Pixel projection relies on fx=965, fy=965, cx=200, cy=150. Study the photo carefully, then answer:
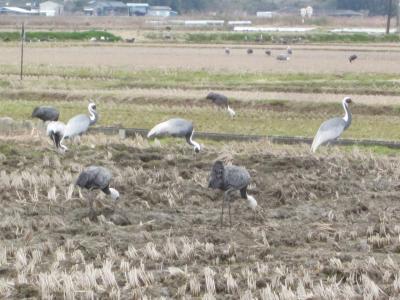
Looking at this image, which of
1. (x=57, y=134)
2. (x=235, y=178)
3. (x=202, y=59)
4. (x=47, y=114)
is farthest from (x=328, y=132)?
(x=202, y=59)

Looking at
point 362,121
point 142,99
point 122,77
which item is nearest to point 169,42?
point 122,77

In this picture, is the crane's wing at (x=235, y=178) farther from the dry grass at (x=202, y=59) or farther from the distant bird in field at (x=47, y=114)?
the dry grass at (x=202, y=59)

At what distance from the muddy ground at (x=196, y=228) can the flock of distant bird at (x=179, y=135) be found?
24 cm

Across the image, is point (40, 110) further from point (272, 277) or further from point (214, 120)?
point (272, 277)

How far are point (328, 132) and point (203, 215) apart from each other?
4777 millimetres

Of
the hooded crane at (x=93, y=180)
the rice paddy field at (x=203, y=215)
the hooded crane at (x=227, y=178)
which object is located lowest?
the rice paddy field at (x=203, y=215)

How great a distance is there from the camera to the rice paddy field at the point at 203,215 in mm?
7609

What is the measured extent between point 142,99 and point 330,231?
47.8 feet

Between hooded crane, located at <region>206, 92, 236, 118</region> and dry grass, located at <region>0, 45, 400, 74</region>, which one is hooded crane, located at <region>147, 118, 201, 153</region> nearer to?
hooded crane, located at <region>206, 92, 236, 118</region>

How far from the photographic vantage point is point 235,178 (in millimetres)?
9938

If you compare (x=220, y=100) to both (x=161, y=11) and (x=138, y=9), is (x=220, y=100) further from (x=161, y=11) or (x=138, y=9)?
(x=161, y=11)

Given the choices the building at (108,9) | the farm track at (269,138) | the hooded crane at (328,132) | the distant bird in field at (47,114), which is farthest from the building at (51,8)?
the hooded crane at (328,132)

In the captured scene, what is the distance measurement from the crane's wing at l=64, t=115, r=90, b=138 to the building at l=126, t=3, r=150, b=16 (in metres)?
109

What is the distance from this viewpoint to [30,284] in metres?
7.55
